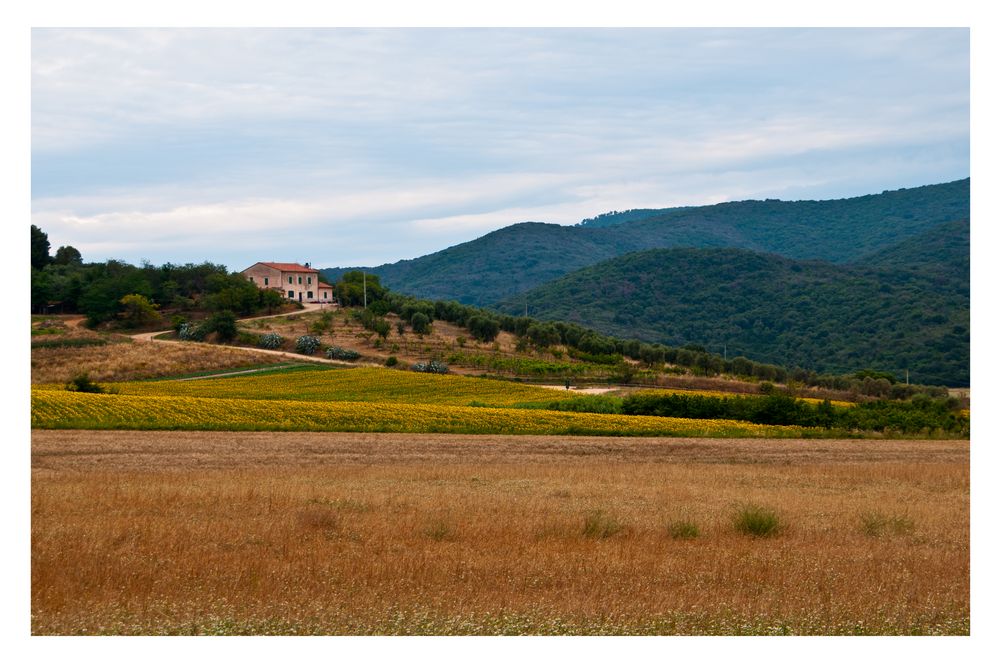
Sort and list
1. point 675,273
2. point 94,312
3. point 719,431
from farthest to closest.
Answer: point 675,273 < point 94,312 < point 719,431

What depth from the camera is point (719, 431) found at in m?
37.3

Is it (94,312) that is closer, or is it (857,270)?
(94,312)

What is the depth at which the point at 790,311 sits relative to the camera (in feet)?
481

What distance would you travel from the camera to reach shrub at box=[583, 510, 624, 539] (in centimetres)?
1300

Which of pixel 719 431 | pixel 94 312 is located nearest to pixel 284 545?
pixel 719 431

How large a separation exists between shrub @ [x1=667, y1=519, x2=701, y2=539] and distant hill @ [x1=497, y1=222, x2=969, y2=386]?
71.6 metres

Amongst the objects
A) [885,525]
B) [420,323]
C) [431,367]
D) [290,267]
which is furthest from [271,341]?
[885,525]

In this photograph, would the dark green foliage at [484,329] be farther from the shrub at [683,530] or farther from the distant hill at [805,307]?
the shrub at [683,530]

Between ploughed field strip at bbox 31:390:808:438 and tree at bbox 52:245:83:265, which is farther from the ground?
tree at bbox 52:245:83:265

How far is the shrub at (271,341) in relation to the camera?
263 feet

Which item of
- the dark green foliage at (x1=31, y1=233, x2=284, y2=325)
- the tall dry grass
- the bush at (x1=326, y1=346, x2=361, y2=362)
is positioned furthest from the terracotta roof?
the tall dry grass

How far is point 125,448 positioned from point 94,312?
240ft

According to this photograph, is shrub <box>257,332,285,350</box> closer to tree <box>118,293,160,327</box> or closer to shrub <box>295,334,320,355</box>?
shrub <box>295,334,320,355</box>

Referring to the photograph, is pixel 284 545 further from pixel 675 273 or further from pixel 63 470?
pixel 675 273
